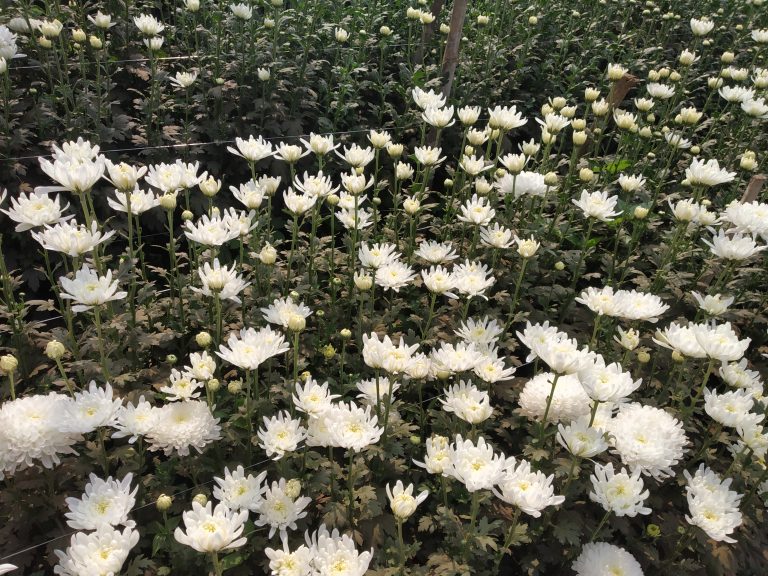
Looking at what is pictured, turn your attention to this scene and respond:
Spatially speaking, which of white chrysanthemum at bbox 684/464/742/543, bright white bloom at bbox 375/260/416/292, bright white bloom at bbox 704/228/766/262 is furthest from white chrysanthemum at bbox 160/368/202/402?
bright white bloom at bbox 704/228/766/262

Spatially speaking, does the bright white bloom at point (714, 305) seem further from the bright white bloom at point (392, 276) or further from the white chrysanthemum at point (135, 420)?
the white chrysanthemum at point (135, 420)

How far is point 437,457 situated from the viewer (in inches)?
78.9

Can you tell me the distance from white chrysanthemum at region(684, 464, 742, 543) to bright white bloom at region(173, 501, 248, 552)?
1.46 metres

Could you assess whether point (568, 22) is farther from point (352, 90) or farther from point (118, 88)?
point (118, 88)

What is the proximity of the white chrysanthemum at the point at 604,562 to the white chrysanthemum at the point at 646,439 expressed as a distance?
27 centimetres

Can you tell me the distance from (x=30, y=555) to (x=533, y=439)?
165 cm

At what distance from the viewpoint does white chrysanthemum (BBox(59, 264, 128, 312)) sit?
2.11 metres

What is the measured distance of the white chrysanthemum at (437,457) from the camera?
77.8 inches

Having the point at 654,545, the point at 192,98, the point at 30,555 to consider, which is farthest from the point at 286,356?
the point at 192,98

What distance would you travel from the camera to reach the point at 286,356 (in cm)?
259

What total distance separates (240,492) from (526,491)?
849mm

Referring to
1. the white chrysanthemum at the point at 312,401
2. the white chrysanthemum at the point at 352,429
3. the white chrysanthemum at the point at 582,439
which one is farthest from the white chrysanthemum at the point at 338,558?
the white chrysanthemum at the point at 582,439

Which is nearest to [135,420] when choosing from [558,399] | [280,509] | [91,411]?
[91,411]

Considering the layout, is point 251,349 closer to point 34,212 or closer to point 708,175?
point 34,212
